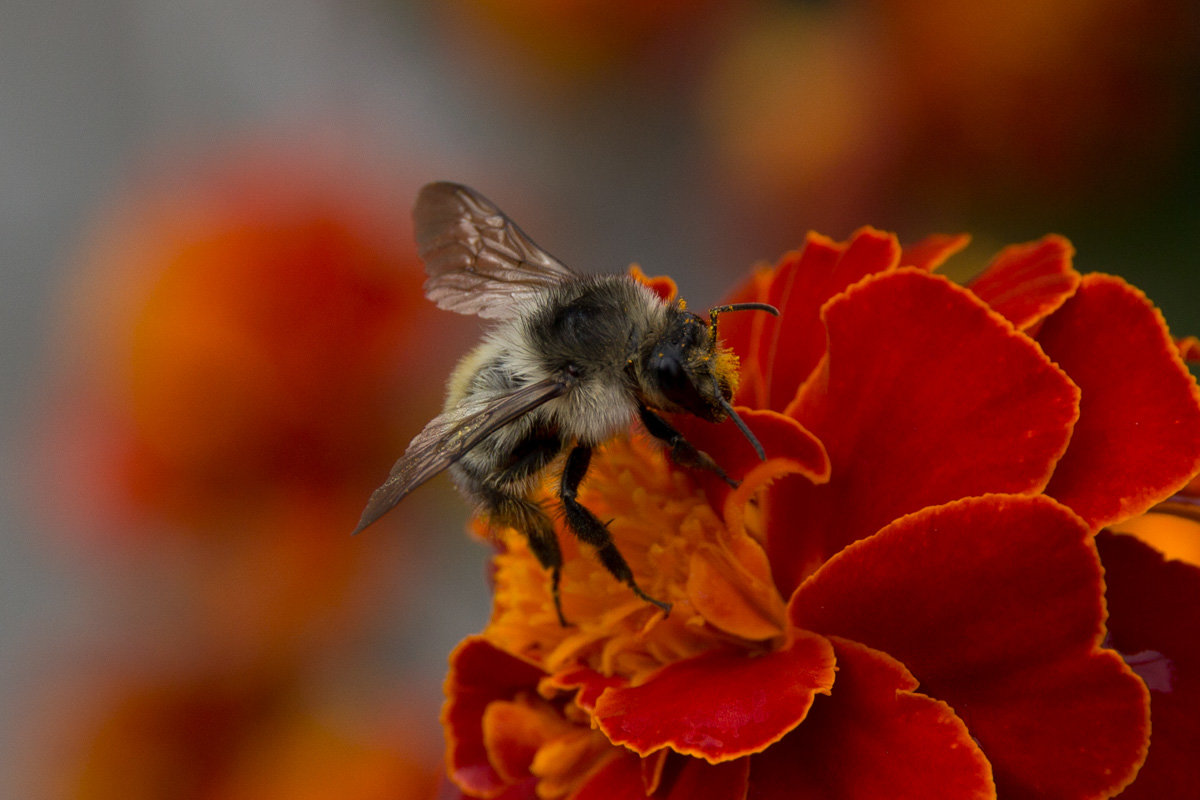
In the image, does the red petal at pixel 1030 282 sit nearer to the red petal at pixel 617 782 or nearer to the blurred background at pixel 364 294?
the red petal at pixel 617 782

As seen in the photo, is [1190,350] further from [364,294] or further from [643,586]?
[364,294]

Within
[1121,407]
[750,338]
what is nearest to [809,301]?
[750,338]

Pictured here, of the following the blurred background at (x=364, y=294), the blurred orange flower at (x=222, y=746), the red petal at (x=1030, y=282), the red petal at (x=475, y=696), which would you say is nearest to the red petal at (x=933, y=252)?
the red petal at (x=1030, y=282)

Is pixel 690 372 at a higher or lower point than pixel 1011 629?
higher

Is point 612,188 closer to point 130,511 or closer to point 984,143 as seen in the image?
point 984,143

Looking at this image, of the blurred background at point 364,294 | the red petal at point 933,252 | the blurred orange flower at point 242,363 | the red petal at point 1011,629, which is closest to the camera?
the red petal at point 1011,629

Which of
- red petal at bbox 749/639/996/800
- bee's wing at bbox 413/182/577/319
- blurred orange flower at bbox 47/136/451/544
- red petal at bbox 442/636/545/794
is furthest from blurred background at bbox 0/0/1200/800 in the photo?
red petal at bbox 749/639/996/800

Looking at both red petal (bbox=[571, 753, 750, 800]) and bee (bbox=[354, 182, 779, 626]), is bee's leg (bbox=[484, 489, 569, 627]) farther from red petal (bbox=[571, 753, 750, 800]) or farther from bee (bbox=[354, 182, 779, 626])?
red petal (bbox=[571, 753, 750, 800])

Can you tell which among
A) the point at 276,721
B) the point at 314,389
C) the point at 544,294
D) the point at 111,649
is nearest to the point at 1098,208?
the point at 544,294
